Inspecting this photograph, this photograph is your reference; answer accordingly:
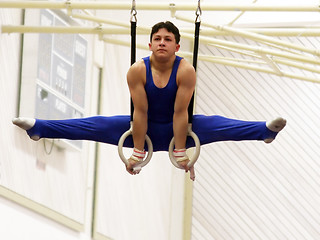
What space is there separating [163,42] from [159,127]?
2.49 ft

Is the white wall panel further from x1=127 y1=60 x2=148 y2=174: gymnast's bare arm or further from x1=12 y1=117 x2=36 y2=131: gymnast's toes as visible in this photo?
x1=12 y1=117 x2=36 y2=131: gymnast's toes

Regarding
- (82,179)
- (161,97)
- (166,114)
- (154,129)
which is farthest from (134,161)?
(82,179)

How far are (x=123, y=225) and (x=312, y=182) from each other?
11.3 feet

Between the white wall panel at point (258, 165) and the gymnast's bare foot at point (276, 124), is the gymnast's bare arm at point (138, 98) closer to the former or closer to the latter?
the gymnast's bare foot at point (276, 124)

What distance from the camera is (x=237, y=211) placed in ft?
52.5

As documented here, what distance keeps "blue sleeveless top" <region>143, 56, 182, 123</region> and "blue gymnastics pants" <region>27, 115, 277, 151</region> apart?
71 millimetres

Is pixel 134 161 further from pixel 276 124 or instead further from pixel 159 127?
pixel 276 124

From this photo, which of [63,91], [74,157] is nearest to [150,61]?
[63,91]

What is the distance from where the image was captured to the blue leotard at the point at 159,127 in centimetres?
762

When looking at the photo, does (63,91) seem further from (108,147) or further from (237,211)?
(237,211)

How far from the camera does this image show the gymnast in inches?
298

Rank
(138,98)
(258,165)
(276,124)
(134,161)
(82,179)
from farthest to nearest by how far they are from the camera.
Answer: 1. (258,165)
2. (82,179)
3. (134,161)
4. (138,98)
5. (276,124)

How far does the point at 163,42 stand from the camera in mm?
7520

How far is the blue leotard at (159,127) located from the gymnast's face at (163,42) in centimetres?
19
